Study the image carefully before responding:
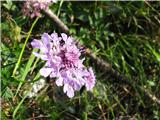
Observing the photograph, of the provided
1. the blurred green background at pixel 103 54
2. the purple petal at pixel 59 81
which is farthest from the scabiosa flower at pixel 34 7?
the purple petal at pixel 59 81

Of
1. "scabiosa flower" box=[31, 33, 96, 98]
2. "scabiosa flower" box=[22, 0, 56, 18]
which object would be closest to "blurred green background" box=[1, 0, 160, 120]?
"scabiosa flower" box=[22, 0, 56, 18]

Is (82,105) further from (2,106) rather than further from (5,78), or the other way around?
(5,78)

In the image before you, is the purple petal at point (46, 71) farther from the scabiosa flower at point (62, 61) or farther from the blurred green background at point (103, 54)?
the blurred green background at point (103, 54)

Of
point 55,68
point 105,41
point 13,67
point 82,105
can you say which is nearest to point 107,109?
point 82,105

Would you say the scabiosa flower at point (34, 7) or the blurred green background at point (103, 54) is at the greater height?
the scabiosa flower at point (34, 7)

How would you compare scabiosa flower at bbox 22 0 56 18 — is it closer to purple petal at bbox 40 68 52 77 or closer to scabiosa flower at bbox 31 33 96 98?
scabiosa flower at bbox 31 33 96 98

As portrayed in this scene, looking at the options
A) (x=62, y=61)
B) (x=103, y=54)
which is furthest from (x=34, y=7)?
(x=62, y=61)

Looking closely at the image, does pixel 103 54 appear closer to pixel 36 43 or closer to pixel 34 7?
pixel 34 7
